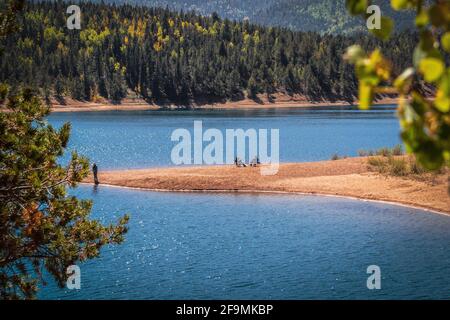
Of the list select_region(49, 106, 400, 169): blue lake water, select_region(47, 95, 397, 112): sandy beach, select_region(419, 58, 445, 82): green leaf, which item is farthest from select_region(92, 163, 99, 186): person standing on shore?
select_region(47, 95, 397, 112): sandy beach

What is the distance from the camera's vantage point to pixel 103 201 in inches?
1638

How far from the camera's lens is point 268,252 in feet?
93.9

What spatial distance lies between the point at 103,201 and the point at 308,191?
14.3 metres

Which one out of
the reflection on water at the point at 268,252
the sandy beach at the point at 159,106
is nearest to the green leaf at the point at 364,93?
the reflection on water at the point at 268,252

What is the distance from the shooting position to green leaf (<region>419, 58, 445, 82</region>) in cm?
241

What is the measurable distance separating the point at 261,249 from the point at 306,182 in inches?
728

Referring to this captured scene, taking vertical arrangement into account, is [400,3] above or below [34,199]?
above

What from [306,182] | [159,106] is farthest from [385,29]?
[159,106]

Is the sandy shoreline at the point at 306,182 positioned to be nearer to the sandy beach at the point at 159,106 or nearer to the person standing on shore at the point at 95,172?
the person standing on shore at the point at 95,172

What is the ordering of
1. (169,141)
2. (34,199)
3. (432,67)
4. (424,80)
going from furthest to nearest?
(169,141)
(34,199)
(424,80)
(432,67)

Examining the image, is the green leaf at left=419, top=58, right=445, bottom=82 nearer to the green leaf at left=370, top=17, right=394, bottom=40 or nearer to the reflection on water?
the green leaf at left=370, top=17, right=394, bottom=40

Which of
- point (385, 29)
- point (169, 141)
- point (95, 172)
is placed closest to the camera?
point (385, 29)

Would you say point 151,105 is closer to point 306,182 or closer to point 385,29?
point 306,182
